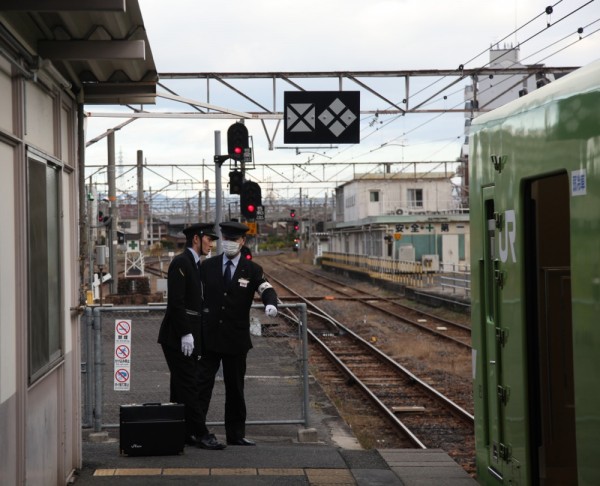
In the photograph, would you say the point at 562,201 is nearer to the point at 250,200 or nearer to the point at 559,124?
the point at 559,124

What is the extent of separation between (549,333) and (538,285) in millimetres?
296

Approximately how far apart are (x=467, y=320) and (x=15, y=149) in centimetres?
2289

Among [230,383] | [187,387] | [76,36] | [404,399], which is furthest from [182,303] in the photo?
[404,399]

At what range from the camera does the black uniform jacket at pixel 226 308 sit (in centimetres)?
845

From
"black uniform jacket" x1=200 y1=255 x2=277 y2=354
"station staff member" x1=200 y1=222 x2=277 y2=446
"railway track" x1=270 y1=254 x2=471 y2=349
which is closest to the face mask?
"station staff member" x1=200 y1=222 x2=277 y2=446

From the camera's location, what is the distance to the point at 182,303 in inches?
324

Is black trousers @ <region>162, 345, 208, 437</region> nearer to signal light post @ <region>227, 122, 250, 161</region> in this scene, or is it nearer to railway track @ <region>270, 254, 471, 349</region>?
signal light post @ <region>227, 122, 250, 161</region>

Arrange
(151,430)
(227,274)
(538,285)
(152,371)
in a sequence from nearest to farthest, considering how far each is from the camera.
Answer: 1. (538,285)
2. (151,430)
3. (227,274)
4. (152,371)

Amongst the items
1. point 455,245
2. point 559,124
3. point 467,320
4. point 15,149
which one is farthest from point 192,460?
point 455,245

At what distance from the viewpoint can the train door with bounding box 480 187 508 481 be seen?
247 inches

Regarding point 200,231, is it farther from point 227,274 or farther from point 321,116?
point 321,116

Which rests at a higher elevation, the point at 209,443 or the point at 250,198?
the point at 250,198

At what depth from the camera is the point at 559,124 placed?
16.4ft

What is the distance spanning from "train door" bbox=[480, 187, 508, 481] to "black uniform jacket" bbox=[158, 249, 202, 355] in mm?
2652
